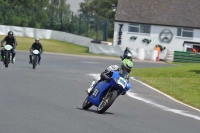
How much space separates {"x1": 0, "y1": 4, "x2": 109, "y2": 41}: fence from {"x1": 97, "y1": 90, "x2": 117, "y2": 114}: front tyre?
49.9 meters

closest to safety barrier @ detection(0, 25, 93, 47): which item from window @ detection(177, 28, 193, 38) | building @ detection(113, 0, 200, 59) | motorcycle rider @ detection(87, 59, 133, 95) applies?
building @ detection(113, 0, 200, 59)

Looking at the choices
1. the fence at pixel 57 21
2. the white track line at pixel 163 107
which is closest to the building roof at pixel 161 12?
the fence at pixel 57 21

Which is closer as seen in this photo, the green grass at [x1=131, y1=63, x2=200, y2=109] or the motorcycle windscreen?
the motorcycle windscreen

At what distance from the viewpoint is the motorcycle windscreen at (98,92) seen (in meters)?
12.9

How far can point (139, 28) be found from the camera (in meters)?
61.9

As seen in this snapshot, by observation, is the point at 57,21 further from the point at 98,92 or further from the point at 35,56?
the point at 98,92

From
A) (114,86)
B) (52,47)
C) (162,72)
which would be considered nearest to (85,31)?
(52,47)

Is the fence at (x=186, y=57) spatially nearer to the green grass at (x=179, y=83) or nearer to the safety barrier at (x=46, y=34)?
the safety barrier at (x=46, y=34)

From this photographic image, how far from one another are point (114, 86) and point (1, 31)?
51.2m

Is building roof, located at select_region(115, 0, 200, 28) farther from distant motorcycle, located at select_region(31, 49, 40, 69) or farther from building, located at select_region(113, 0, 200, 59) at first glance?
distant motorcycle, located at select_region(31, 49, 40, 69)

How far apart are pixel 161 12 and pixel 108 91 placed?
1971 inches

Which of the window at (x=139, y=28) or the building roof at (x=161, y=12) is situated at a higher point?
the building roof at (x=161, y=12)

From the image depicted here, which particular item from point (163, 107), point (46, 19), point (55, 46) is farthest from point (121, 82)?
point (46, 19)

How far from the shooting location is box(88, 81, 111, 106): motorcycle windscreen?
42.4ft
